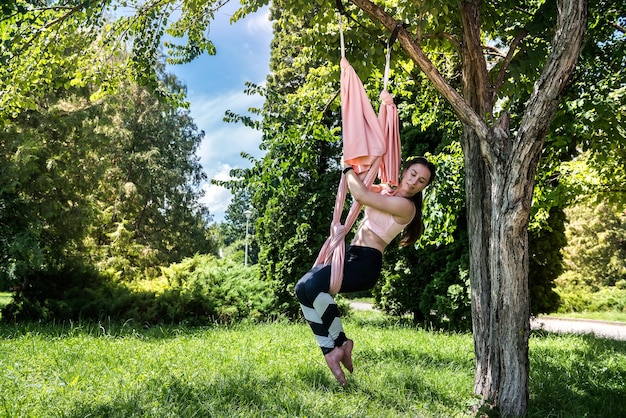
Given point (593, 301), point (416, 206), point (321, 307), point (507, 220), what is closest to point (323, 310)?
point (321, 307)

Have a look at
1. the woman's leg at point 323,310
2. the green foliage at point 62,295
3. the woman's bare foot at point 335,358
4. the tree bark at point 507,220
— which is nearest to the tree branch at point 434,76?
the tree bark at point 507,220

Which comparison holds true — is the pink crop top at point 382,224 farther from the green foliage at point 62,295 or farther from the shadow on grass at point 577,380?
the green foliage at point 62,295

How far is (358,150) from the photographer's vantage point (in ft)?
9.80

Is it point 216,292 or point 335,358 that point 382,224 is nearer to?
point 335,358

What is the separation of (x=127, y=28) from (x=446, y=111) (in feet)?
12.9

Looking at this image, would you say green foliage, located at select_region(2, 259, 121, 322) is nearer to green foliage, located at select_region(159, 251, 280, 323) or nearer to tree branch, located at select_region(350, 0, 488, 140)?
green foliage, located at select_region(159, 251, 280, 323)

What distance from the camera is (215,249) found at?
21.7m

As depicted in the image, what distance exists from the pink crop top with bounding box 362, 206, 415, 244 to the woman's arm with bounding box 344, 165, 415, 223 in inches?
1.9

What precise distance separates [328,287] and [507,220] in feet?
4.45

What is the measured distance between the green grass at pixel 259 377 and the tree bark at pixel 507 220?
484 millimetres

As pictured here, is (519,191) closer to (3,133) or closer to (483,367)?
(483,367)

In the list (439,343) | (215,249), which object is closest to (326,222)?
(439,343)

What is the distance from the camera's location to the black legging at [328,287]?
285 centimetres

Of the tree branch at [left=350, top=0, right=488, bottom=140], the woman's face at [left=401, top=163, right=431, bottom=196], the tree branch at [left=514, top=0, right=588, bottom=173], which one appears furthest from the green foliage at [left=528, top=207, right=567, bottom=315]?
the woman's face at [left=401, top=163, right=431, bottom=196]
